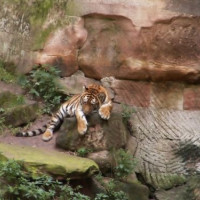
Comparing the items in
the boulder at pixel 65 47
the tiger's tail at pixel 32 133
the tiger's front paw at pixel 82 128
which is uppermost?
the boulder at pixel 65 47

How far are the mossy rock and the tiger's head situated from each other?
2.89ft

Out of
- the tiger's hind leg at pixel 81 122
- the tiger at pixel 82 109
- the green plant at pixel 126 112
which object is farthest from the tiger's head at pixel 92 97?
the green plant at pixel 126 112

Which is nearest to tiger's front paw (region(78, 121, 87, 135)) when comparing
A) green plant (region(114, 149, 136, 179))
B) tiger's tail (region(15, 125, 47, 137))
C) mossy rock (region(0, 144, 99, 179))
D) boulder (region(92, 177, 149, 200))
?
mossy rock (region(0, 144, 99, 179))

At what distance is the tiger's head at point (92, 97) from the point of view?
8.99 m

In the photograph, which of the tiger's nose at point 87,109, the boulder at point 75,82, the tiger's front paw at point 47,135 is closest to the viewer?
the tiger's nose at point 87,109

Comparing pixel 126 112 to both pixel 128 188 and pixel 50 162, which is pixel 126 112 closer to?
pixel 128 188

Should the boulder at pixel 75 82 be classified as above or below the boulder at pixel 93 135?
above

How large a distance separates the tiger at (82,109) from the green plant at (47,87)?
0.38m

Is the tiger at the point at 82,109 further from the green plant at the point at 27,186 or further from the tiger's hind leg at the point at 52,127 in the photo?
the green plant at the point at 27,186

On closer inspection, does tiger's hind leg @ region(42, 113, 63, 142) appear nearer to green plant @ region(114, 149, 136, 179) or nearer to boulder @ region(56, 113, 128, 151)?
boulder @ region(56, 113, 128, 151)

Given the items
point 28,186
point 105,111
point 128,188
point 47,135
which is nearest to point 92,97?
point 105,111

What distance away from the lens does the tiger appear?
882 cm

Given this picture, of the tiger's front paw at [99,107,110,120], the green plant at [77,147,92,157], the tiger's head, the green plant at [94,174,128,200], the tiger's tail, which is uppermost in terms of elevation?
the tiger's head

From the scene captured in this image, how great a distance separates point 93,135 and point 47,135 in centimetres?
73
